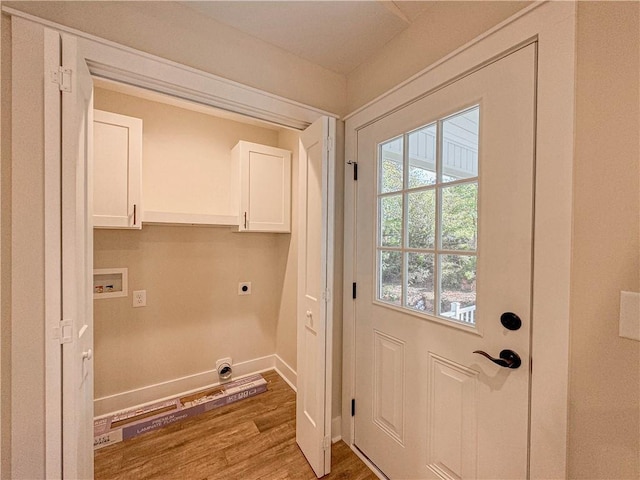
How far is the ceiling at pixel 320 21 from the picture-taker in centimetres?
122

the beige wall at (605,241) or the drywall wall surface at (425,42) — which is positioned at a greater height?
the drywall wall surface at (425,42)

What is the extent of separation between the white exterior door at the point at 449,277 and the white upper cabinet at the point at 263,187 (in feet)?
3.20

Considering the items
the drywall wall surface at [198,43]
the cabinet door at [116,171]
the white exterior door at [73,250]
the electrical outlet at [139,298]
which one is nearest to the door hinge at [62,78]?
the white exterior door at [73,250]

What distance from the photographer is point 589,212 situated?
769 mm

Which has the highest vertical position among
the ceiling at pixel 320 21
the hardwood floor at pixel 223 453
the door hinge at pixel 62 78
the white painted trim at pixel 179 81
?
the ceiling at pixel 320 21

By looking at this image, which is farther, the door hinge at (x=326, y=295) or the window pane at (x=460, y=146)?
the door hinge at (x=326, y=295)

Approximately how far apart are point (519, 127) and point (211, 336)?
8.52ft

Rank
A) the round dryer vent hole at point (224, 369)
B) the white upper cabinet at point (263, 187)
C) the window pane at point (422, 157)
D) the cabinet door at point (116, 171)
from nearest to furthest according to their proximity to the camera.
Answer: the window pane at point (422, 157), the cabinet door at point (116, 171), the white upper cabinet at point (263, 187), the round dryer vent hole at point (224, 369)

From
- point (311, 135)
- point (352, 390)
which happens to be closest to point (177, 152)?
point (311, 135)

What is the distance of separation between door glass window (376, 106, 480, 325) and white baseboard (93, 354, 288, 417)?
5.35 ft

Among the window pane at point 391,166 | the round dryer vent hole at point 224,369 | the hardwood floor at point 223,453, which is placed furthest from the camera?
the round dryer vent hole at point 224,369

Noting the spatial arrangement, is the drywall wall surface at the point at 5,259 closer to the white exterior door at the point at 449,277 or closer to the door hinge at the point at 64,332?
the door hinge at the point at 64,332

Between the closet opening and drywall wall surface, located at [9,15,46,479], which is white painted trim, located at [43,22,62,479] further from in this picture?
the closet opening

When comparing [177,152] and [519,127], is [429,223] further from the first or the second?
[177,152]
